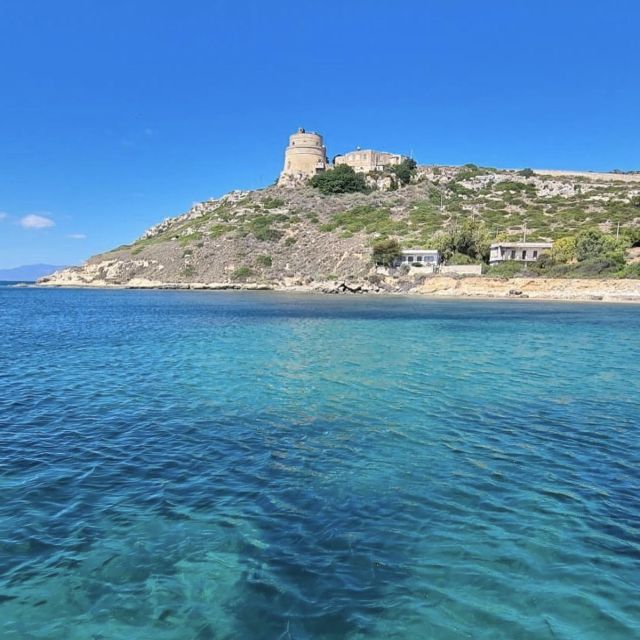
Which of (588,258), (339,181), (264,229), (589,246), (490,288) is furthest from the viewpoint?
(339,181)

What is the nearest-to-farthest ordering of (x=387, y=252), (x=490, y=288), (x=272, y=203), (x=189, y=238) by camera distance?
(x=490, y=288)
(x=387, y=252)
(x=189, y=238)
(x=272, y=203)

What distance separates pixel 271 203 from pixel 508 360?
98905mm

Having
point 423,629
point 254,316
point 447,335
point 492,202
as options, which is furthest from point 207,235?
point 423,629

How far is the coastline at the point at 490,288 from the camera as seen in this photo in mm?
55412

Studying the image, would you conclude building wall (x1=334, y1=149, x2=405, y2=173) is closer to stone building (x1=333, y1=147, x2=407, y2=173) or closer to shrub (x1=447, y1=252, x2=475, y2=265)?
stone building (x1=333, y1=147, x2=407, y2=173)

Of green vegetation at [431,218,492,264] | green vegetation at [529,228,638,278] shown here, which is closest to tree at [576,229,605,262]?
green vegetation at [529,228,638,278]

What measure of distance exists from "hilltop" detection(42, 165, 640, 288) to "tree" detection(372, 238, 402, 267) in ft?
10.2

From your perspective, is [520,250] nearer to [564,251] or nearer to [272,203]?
[564,251]

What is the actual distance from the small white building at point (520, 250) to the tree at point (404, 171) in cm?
5542

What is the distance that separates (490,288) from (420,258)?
11.9 meters

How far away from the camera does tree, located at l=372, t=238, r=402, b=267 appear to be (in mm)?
70900

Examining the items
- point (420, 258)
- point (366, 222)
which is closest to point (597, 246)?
point (420, 258)

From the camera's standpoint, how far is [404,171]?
393 feet

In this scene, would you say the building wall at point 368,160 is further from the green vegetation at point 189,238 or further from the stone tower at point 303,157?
the green vegetation at point 189,238
